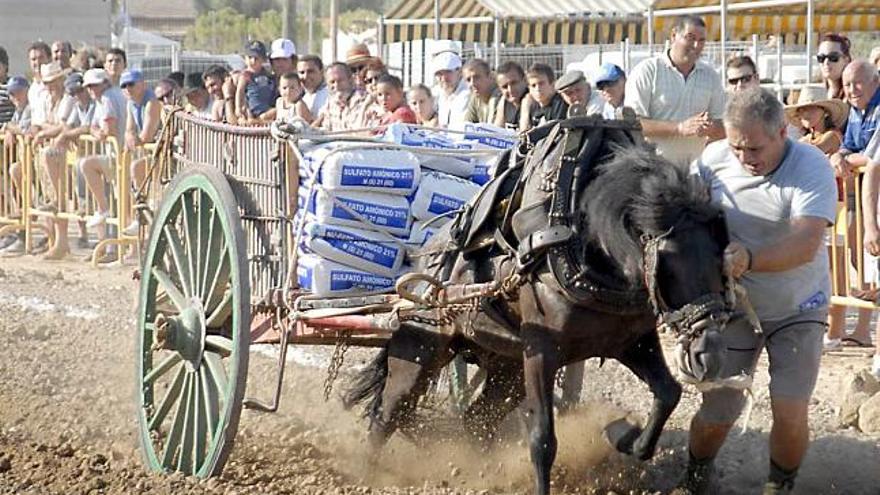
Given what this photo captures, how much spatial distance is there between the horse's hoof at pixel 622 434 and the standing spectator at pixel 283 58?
700 cm

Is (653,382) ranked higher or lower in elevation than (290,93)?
lower

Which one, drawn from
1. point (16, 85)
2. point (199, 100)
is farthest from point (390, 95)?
point (16, 85)

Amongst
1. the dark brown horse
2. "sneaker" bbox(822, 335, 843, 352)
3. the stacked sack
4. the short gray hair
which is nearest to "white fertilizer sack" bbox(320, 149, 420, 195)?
the stacked sack

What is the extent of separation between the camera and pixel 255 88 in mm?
13656

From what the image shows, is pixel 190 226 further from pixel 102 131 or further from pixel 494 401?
pixel 102 131

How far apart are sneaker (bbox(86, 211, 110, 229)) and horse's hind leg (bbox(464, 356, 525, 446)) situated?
8.45 meters

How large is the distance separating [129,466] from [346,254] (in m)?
1.27

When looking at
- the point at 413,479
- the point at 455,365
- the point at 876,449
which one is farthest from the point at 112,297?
the point at 876,449

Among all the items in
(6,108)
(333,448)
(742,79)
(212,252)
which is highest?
(742,79)

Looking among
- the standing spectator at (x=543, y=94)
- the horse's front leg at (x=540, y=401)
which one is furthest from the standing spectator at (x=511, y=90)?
the horse's front leg at (x=540, y=401)

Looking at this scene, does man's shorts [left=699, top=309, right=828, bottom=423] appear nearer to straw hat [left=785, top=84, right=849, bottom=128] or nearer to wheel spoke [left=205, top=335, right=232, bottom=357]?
wheel spoke [left=205, top=335, right=232, bottom=357]

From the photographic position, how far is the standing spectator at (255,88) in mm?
13469

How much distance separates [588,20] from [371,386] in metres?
13.8

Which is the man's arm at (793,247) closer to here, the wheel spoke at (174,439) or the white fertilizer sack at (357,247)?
the white fertilizer sack at (357,247)
